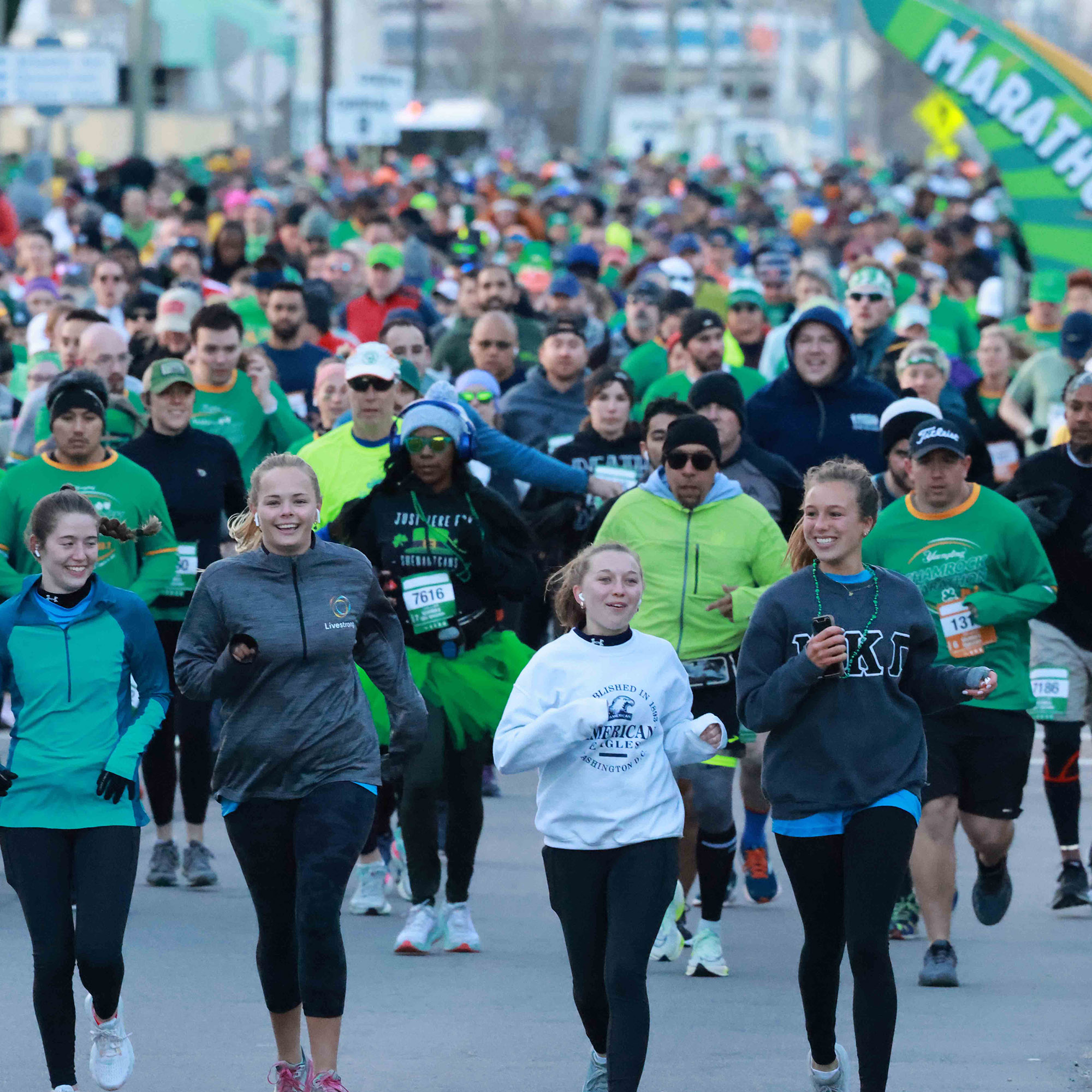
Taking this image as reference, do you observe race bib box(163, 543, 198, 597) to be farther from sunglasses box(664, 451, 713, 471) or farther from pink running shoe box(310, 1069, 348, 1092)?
pink running shoe box(310, 1069, 348, 1092)

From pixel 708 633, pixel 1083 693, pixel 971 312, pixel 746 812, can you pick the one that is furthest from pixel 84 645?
pixel 971 312

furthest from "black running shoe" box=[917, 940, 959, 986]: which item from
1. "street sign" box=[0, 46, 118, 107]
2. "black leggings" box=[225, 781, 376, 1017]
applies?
"street sign" box=[0, 46, 118, 107]

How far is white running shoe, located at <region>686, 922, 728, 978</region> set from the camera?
7887 mm

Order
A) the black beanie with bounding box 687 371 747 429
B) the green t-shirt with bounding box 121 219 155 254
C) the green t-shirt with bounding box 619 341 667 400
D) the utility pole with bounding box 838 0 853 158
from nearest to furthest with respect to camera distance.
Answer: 1. the black beanie with bounding box 687 371 747 429
2. the green t-shirt with bounding box 619 341 667 400
3. the green t-shirt with bounding box 121 219 155 254
4. the utility pole with bounding box 838 0 853 158

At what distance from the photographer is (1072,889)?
8906 mm

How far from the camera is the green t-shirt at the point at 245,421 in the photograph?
34.0 ft

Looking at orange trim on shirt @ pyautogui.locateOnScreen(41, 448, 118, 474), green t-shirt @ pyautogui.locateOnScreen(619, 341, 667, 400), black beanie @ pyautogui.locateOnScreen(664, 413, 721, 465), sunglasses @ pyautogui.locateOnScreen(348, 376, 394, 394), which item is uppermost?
green t-shirt @ pyautogui.locateOnScreen(619, 341, 667, 400)

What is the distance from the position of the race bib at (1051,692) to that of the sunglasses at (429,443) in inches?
101

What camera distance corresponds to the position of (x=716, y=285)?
57.5ft

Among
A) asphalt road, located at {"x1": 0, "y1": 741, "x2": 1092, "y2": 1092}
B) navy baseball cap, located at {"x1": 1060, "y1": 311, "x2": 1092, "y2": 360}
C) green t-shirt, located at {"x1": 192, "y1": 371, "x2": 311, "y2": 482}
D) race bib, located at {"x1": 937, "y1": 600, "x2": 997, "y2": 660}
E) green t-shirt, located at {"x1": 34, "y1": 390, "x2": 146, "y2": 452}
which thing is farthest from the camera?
navy baseball cap, located at {"x1": 1060, "y1": 311, "x2": 1092, "y2": 360}

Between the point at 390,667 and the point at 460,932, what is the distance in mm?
1943

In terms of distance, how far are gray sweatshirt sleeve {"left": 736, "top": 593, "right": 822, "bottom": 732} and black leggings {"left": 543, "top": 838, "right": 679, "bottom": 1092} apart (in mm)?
425

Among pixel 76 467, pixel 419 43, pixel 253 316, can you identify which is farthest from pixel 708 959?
pixel 419 43

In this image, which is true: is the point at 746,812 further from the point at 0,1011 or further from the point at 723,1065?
the point at 0,1011
